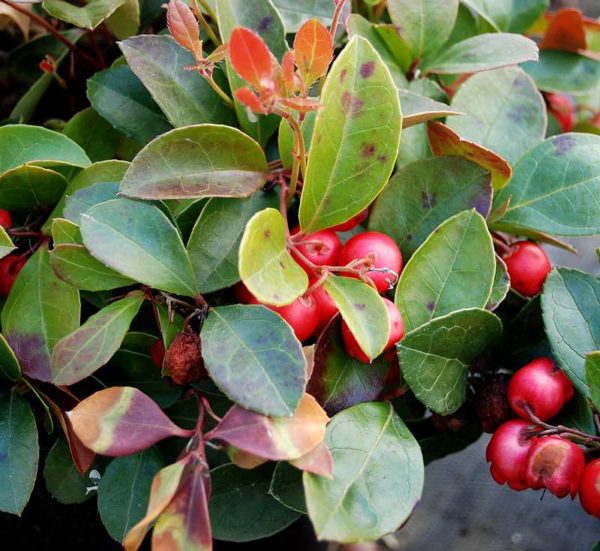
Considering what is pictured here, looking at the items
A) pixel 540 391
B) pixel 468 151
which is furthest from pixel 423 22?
pixel 540 391

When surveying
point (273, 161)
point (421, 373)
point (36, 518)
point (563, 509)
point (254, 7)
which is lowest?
point (563, 509)

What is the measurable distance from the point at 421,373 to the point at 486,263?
4.3 inches

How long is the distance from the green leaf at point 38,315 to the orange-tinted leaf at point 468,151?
1.18 feet

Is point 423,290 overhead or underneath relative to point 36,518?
overhead

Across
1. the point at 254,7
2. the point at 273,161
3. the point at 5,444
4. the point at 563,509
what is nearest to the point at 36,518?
the point at 5,444

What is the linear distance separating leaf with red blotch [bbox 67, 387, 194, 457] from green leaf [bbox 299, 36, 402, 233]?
0.63 ft

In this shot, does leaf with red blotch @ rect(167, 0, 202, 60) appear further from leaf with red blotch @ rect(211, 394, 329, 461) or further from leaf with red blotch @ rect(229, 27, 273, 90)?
leaf with red blotch @ rect(211, 394, 329, 461)

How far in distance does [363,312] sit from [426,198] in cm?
18

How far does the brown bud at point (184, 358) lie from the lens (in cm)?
59

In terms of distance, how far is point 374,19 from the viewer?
0.85 m

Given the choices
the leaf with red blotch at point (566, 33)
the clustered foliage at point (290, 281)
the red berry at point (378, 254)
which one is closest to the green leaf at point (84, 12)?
the clustered foliage at point (290, 281)

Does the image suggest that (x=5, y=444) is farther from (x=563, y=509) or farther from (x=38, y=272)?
(x=563, y=509)

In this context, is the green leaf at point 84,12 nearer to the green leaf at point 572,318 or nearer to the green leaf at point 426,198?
the green leaf at point 426,198

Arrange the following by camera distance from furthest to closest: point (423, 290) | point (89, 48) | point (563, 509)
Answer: point (563, 509) < point (89, 48) < point (423, 290)
